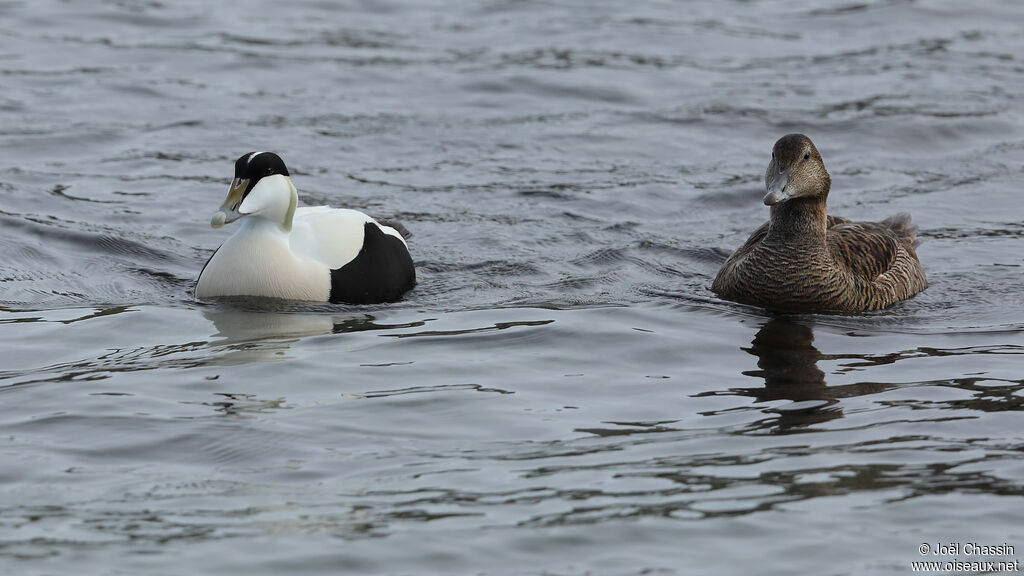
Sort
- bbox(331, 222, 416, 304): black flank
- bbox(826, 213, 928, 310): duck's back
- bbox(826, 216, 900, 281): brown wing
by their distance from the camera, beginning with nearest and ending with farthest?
bbox(331, 222, 416, 304): black flank, bbox(826, 213, 928, 310): duck's back, bbox(826, 216, 900, 281): brown wing

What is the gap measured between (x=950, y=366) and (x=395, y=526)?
332cm

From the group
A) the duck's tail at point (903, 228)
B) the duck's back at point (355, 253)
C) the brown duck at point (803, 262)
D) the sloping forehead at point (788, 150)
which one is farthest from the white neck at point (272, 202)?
the duck's tail at point (903, 228)

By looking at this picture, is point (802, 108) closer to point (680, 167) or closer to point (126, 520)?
point (680, 167)

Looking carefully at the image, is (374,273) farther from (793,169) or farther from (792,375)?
(792,375)

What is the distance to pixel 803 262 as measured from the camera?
830 centimetres

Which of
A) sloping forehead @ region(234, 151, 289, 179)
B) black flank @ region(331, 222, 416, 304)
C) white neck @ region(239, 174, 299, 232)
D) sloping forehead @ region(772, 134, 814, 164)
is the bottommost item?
black flank @ region(331, 222, 416, 304)

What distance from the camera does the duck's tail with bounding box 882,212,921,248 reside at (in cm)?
968

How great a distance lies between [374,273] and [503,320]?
2.86 ft

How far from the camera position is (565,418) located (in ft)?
20.3

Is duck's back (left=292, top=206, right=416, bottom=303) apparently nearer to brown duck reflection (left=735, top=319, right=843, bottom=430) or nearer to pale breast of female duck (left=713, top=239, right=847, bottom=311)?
pale breast of female duck (left=713, top=239, right=847, bottom=311)

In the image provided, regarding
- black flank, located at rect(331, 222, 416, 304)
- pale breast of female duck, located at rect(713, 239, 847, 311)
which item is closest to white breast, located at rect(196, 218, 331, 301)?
black flank, located at rect(331, 222, 416, 304)

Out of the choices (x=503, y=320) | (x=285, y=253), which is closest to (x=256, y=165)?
(x=285, y=253)

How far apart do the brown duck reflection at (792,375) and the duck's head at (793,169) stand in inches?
Answer: 28.6

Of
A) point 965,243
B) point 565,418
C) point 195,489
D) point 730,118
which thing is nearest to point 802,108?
point 730,118
